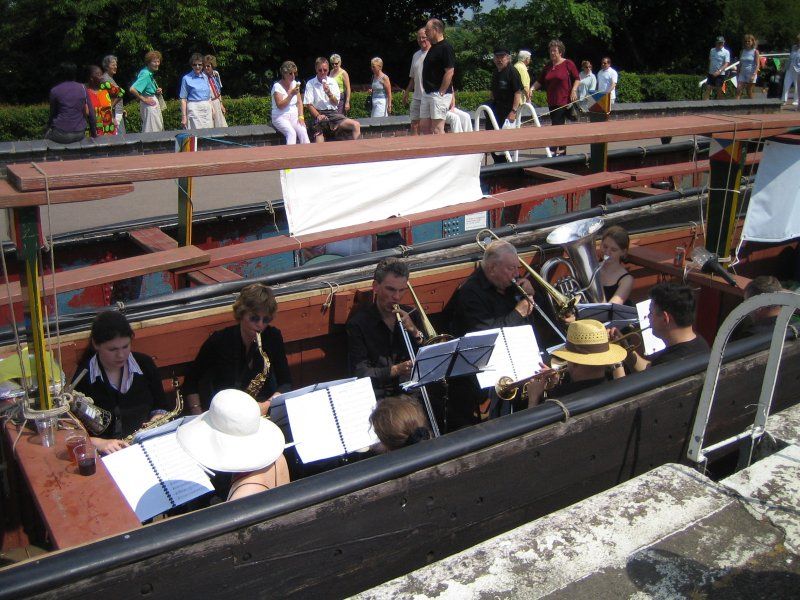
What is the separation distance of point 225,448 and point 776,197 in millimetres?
4111

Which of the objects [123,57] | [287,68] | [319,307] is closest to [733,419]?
[319,307]

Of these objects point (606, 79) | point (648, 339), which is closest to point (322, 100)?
point (606, 79)

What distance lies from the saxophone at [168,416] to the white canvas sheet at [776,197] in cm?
376

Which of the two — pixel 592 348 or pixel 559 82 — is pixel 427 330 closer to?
pixel 592 348

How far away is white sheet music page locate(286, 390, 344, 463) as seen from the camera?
3584 mm

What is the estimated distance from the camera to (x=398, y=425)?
3.20m

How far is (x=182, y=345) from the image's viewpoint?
4.25 m

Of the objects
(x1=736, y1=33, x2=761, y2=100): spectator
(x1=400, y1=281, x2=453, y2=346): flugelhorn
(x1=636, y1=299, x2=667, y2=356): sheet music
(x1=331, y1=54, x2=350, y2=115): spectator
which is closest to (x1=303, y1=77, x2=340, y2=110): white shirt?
(x1=331, y1=54, x2=350, y2=115): spectator

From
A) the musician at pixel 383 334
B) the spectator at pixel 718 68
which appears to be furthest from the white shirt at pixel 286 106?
the spectator at pixel 718 68

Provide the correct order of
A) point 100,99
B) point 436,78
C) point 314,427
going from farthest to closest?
point 100,99, point 436,78, point 314,427

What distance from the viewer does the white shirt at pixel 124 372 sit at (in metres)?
3.78

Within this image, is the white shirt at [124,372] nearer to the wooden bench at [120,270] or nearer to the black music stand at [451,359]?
the wooden bench at [120,270]

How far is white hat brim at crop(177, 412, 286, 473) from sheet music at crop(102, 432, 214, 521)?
200 mm

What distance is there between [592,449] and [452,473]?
0.72 m
